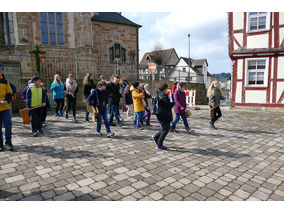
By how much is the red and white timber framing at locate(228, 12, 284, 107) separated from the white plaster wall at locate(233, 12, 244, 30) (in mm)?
57

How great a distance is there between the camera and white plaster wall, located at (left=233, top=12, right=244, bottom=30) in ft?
42.5

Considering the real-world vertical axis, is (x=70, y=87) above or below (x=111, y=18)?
below

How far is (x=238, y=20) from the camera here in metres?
13.1

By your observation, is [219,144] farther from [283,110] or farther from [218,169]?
[283,110]

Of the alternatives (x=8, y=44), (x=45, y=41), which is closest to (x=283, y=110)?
(x=45, y=41)

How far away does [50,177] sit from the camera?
3596 millimetres

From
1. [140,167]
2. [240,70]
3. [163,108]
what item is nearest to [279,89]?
[240,70]

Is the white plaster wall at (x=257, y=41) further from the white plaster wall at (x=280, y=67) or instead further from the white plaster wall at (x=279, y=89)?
the white plaster wall at (x=279, y=89)

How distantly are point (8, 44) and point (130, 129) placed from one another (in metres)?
Answer: 14.5

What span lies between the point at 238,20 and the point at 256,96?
190 inches

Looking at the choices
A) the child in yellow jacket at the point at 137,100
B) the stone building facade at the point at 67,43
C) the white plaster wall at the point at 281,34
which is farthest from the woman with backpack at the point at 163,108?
the white plaster wall at the point at 281,34

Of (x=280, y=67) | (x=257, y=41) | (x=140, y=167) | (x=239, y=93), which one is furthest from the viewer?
(x=239, y=93)

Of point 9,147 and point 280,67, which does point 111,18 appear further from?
point 9,147

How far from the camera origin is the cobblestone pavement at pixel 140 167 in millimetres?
3131
